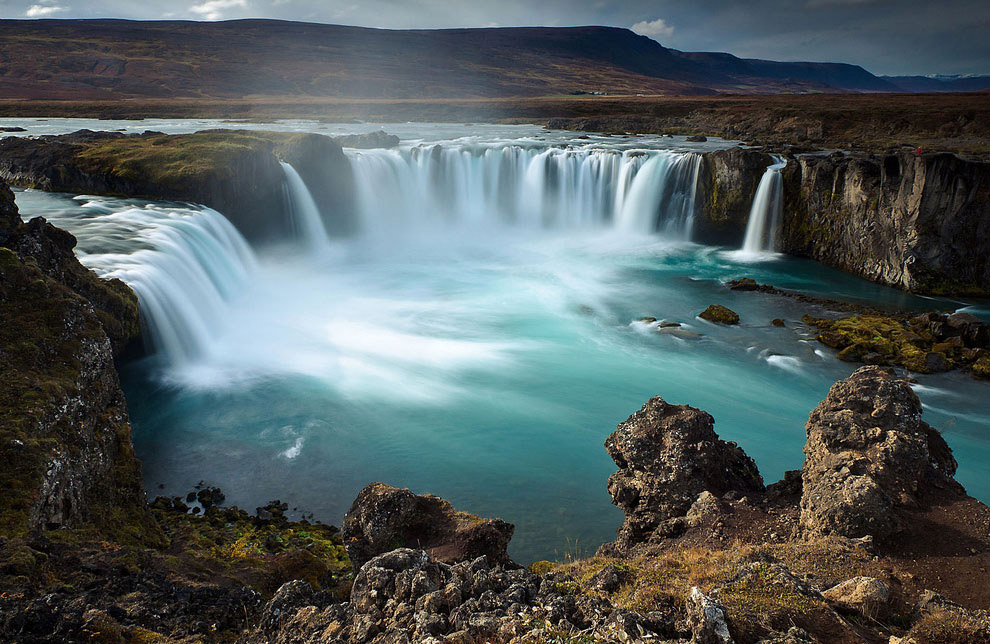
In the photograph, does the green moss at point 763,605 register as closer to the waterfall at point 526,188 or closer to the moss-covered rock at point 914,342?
the moss-covered rock at point 914,342

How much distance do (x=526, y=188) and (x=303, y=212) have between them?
49.9 ft

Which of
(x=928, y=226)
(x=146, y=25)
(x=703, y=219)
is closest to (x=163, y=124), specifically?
(x=703, y=219)

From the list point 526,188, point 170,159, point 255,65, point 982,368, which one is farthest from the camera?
point 255,65

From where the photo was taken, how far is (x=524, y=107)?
9431cm

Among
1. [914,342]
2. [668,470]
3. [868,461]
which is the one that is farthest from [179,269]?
[914,342]

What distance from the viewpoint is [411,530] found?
7.69m

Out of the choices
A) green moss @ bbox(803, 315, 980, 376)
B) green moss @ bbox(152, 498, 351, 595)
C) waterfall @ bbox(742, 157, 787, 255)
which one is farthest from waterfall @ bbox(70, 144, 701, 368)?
green moss @ bbox(803, 315, 980, 376)

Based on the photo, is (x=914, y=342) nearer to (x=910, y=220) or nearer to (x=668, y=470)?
(x=910, y=220)

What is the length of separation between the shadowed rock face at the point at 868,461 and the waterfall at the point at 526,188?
27.7 metres

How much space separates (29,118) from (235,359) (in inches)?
2880

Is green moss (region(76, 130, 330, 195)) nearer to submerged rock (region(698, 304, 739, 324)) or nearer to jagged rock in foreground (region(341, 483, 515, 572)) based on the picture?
submerged rock (region(698, 304, 739, 324))

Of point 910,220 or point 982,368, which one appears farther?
point 910,220

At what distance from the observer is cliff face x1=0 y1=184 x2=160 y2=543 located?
710 centimetres

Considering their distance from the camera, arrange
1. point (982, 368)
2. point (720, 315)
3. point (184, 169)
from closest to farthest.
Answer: point (982, 368) → point (720, 315) → point (184, 169)
